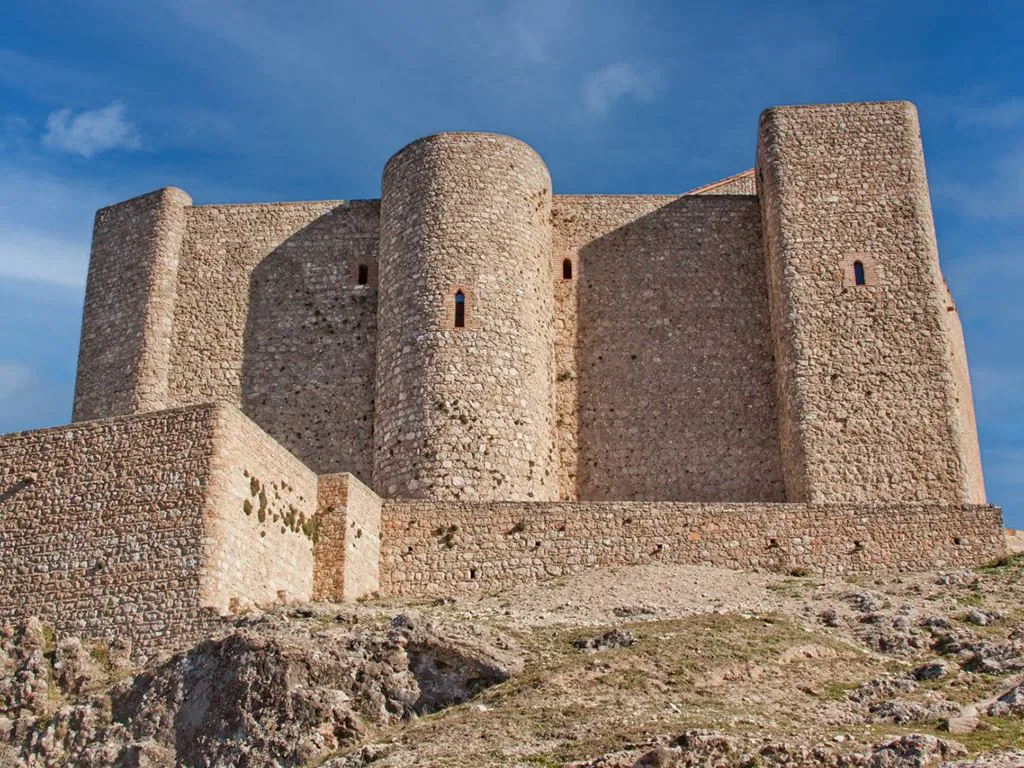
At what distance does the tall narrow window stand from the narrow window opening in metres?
7.08

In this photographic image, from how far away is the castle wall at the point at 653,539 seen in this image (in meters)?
20.0

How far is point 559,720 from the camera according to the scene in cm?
1318

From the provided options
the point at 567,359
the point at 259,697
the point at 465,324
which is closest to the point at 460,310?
the point at 465,324

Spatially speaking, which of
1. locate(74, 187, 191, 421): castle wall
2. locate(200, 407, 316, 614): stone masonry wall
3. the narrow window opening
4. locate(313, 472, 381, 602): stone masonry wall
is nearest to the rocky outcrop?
locate(200, 407, 316, 614): stone masonry wall

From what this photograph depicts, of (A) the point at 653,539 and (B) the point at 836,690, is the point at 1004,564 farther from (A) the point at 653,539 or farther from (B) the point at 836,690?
(B) the point at 836,690

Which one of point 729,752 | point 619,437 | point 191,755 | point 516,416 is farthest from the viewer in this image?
point 619,437

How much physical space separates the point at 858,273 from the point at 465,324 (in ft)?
23.6

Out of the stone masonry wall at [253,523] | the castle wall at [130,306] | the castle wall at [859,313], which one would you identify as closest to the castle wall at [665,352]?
the castle wall at [859,313]

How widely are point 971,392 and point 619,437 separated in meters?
9.10

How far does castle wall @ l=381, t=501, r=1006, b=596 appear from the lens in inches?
789

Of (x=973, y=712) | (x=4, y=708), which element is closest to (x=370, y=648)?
(x=4, y=708)

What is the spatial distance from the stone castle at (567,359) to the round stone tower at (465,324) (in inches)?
2.0

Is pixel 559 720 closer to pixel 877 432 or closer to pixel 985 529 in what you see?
pixel 985 529

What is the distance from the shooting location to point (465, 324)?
2353cm
